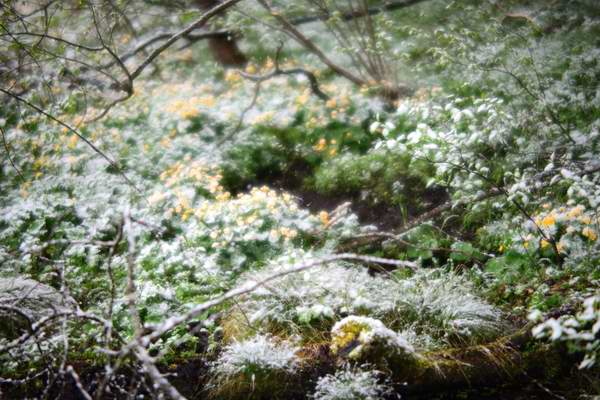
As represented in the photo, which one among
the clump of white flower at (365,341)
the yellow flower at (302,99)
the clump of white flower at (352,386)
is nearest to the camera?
the clump of white flower at (352,386)

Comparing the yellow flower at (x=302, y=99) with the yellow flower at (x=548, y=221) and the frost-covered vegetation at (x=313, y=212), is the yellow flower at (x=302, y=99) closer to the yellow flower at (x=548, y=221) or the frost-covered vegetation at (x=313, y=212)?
the frost-covered vegetation at (x=313, y=212)

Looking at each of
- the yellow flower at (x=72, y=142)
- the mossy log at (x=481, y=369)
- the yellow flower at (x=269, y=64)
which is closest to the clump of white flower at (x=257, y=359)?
the mossy log at (x=481, y=369)

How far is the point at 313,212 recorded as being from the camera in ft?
19.0

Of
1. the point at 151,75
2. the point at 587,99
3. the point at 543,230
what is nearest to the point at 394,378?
the point at 543,230

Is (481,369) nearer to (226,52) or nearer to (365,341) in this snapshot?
(365,341)

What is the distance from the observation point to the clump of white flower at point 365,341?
2902 millimetres

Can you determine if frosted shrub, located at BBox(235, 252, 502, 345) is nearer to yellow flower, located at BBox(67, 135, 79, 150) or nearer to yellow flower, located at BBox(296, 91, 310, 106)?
yellow flower, located at BBox(296, 91, 310, 106)

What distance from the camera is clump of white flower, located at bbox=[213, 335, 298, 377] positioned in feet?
10.0

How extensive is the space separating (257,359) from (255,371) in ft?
0.27

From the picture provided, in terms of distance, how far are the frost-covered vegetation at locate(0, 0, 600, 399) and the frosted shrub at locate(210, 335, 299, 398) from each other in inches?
0.6

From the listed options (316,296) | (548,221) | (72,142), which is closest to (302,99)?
(72,142)

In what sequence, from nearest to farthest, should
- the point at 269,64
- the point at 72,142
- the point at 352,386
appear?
1. the point at 352,386
2. the point at 72,142
3. the point at 269,64

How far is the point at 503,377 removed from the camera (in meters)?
2.95

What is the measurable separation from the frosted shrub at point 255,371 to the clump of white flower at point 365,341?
36cm
